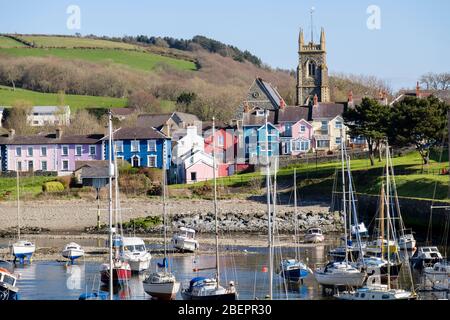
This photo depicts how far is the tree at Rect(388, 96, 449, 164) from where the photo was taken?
1993 inches

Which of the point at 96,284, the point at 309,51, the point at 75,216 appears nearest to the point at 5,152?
the point at 75,216

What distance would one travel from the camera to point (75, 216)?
4894 cm

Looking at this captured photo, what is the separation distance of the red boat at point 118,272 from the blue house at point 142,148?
3227 cm

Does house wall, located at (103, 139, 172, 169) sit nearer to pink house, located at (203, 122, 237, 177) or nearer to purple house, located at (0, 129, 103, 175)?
purple house, located at (0, 129, 103, 175)

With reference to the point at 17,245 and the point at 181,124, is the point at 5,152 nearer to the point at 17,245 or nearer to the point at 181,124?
the point at 181,124

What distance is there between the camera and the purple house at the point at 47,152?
63656 mm

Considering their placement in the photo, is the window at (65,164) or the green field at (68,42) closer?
the window at (65,164)

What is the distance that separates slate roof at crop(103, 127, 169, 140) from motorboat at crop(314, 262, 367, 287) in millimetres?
35950

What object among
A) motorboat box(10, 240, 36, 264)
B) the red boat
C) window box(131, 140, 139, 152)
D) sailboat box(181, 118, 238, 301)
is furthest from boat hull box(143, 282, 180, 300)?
window box(131, 140, 139, 152)

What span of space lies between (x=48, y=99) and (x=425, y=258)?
2446 inches

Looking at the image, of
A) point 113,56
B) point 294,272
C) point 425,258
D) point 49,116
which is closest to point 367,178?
point 425,258

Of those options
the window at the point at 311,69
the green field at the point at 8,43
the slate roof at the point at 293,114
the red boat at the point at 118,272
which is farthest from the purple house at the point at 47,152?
the red boat at the point at 118,272

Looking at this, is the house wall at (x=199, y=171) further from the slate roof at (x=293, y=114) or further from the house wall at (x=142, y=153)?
the slate roof at (x=293, y=114)

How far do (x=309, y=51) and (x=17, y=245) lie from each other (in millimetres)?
51465
